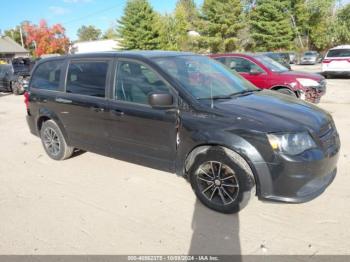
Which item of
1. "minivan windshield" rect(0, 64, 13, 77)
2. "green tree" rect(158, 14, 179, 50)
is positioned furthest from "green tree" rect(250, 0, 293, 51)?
"minivan windshield" rect(0, 64, 13, 77)

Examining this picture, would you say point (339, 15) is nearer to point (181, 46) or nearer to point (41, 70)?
point (181, 46)

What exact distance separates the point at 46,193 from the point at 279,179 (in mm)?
2966

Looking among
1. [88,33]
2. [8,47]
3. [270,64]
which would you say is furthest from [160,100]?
[88,33]

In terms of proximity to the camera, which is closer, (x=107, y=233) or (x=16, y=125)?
(x=107, y=233)

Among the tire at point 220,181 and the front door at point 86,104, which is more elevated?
the front door at point 86,104

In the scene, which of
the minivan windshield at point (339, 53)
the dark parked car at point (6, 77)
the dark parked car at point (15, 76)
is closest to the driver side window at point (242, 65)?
the minivan windshield at point (339, 53)

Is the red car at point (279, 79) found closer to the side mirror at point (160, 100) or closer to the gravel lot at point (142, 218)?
the gravel lot at point (142, 218)

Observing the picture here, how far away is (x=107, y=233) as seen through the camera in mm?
3307

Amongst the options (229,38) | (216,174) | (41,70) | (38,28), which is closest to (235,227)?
(216,174)

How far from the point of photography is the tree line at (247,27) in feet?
144

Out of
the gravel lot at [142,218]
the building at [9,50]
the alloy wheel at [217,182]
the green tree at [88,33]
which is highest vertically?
the green tree at [88,33]

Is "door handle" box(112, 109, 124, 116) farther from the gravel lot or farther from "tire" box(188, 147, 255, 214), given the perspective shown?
"tire" box(188, 147, 255, 214)

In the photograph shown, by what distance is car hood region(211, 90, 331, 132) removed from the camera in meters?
3.23

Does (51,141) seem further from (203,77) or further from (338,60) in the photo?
(338,60)
